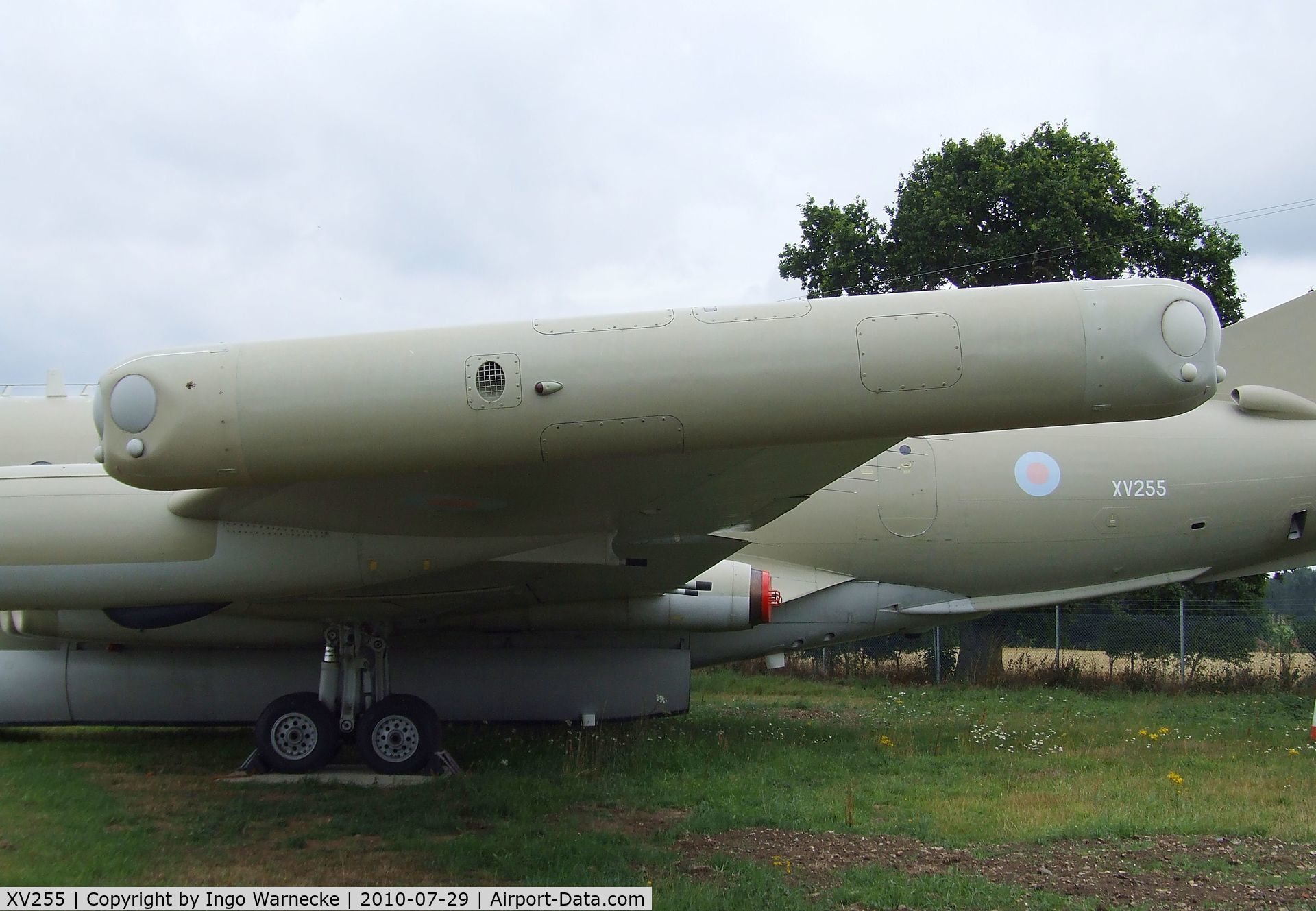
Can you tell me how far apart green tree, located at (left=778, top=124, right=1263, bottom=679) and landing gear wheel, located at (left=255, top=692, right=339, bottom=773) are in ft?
40.2

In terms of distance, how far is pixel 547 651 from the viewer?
959 cm

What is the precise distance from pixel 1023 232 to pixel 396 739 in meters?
15.4

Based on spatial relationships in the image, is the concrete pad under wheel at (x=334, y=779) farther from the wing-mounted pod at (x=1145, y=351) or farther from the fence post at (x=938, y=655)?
the fence post at (x=938, y=655)

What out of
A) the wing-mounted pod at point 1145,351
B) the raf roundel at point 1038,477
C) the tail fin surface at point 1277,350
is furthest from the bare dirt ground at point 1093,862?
the tail fin surface at point 1277,350

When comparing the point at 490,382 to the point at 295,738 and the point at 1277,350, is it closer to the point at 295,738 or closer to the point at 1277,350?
the point at 295,738

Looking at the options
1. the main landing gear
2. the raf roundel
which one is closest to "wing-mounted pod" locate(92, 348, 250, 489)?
the main landing gear

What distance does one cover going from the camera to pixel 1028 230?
61.8ft

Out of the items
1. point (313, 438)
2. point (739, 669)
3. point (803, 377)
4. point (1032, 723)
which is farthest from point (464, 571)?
point (739, 669)

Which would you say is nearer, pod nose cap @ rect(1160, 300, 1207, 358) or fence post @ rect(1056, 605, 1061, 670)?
pod nose cap @ rect(1160, 300, 1207, 358)

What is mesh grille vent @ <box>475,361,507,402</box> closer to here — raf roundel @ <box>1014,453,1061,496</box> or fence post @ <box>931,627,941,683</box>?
raf roundel @ <box>1014,453,1061,496</box>

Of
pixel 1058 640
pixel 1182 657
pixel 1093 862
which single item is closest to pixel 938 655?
pixel 1058 640

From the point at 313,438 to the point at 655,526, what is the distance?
9.90ft

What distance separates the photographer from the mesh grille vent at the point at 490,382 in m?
4.09

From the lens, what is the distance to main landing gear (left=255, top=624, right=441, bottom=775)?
8070 millimetres
